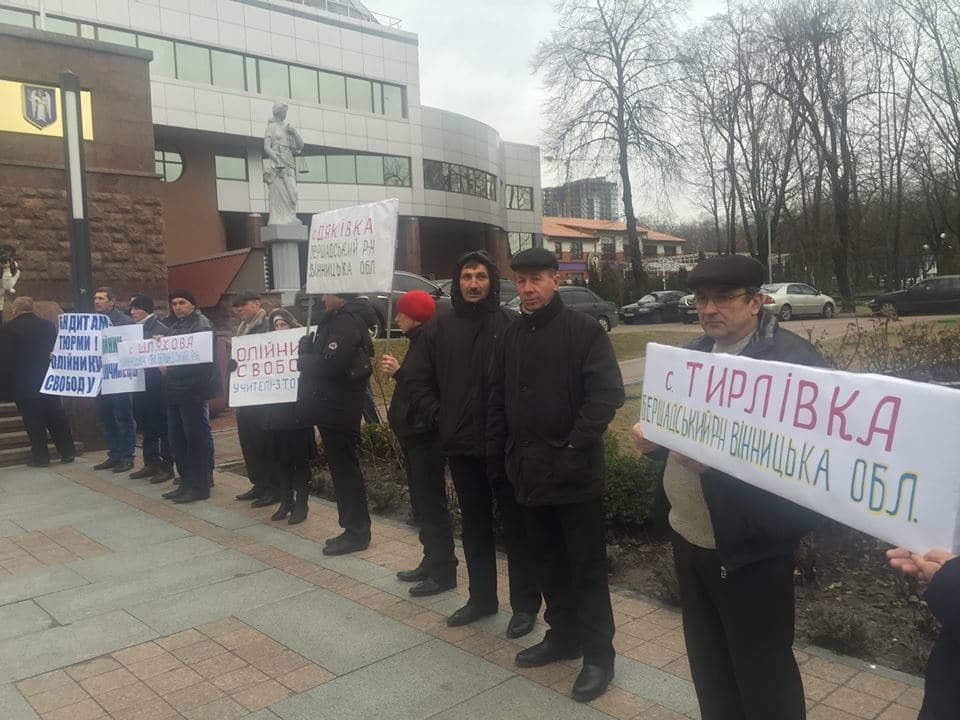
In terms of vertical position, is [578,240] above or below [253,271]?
above

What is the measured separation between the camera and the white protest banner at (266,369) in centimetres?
632

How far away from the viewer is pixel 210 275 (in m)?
17.5

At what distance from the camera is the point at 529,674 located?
360cm

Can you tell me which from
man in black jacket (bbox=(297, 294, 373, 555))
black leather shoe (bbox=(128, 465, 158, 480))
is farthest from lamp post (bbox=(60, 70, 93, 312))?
man in black jacket (bbox=(297, 294, 373, 555))

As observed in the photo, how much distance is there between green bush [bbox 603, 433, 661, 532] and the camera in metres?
5.21

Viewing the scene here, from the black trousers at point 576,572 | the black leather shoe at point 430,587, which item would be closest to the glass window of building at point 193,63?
the black leather shoe at point 430,587

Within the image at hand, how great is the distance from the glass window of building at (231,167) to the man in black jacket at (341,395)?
3516 centimetres

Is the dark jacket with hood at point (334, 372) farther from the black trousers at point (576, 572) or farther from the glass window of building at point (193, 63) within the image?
the glass window of building at point (193, 63)

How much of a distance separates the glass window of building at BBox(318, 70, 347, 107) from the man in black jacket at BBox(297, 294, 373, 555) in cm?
3829

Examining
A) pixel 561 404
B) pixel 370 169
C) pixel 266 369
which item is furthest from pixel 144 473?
pixel 370 169

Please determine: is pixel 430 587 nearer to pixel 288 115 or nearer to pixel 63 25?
pixel 63 25

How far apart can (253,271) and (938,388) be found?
1639 cm

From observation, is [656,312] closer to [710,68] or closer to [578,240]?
[710,68]

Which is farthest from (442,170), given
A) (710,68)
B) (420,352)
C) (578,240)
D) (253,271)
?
(578,240)
